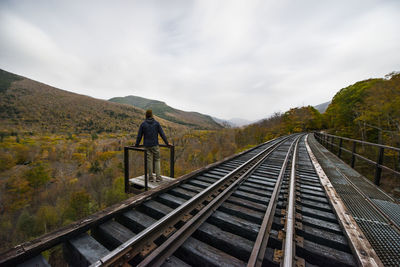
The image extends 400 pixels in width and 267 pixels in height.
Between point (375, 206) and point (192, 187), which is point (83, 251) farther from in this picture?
point (375, 206)

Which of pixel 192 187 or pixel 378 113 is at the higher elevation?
pixel 378 113

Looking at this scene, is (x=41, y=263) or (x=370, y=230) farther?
(x=370, y=230)

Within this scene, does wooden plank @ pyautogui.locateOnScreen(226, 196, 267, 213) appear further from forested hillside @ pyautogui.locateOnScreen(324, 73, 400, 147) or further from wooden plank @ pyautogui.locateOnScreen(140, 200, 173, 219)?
forested hillside @ pyautogui.locateOnScreen(324, 73, 400, 147)

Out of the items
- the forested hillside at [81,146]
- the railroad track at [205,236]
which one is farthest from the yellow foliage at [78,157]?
the railroad track at [205,236]

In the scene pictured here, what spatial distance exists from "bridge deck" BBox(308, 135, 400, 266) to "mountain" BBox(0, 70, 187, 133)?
213 feet

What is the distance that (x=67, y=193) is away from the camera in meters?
26.1

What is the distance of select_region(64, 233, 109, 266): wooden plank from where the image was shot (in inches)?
62.7

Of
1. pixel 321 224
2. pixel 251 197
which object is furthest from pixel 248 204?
pixel 321 224

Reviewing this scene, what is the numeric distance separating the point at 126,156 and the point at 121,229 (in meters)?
2.56

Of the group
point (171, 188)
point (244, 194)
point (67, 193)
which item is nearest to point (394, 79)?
point (244, 194)

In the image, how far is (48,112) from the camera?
2115 inches

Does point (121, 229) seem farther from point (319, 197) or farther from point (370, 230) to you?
point (319, 197)

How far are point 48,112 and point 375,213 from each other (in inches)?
2983

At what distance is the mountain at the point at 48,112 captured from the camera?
49053 mm
